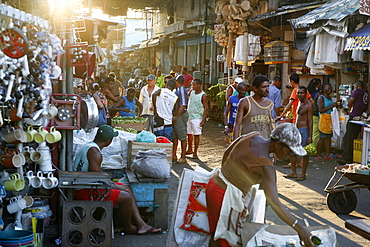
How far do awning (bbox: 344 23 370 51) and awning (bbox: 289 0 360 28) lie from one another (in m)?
0.61

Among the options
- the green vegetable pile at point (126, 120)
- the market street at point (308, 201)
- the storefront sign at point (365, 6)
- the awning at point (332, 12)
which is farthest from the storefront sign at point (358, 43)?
the green vegetable pile at point (126, 120)

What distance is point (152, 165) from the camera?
653cm

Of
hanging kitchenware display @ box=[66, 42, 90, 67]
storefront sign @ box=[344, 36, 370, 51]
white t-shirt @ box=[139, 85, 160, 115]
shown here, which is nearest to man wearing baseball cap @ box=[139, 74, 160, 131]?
white t-shirt @ box=[139, 85, 160, 115]

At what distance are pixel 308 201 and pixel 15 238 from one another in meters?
5.36

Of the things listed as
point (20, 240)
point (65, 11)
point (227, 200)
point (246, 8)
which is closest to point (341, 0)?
point (246, 8)

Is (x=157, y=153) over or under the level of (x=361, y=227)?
over

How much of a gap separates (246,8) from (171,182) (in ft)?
32.7

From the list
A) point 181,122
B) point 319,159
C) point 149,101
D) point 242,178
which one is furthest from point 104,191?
point 319,159

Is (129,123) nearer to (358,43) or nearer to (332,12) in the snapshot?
(358,43)

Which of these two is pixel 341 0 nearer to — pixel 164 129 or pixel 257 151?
pixel 164 129

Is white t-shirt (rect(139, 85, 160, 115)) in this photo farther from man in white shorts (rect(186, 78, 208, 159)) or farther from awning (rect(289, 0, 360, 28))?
awning (rect(289, 0, 360, 28))

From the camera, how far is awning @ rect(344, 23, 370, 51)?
10.4 meters

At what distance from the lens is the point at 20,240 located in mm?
4422

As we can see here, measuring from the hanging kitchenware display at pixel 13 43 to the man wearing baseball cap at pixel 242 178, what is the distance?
2.00m
